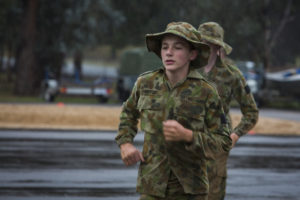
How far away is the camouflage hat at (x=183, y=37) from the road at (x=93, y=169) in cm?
475

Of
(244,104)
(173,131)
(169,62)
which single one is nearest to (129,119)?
(169,62)

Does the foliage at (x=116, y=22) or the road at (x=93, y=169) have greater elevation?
the foliage at (x=116, y=22)

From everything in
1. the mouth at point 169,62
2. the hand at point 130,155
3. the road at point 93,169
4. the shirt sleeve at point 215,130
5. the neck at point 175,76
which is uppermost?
the mouth at point 169,62

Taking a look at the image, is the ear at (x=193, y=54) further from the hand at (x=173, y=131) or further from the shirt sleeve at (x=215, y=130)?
the hand at (x=173, y=131)

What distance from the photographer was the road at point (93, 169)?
9773 mm

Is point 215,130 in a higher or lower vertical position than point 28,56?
higher

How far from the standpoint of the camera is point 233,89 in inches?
263

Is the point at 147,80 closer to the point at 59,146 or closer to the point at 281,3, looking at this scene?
the point at 59,146

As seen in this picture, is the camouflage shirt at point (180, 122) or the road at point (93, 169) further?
the road at point (93, 169)

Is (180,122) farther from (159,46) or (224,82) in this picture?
(224,82)

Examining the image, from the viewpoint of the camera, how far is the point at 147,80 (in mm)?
4645

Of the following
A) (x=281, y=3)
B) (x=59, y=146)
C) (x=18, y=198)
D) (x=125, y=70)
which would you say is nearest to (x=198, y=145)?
(x=18, y=198)

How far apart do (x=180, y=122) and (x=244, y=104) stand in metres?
2.32

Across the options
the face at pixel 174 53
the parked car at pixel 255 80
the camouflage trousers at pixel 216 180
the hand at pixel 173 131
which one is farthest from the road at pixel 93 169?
the parked car at pixel 255 80
